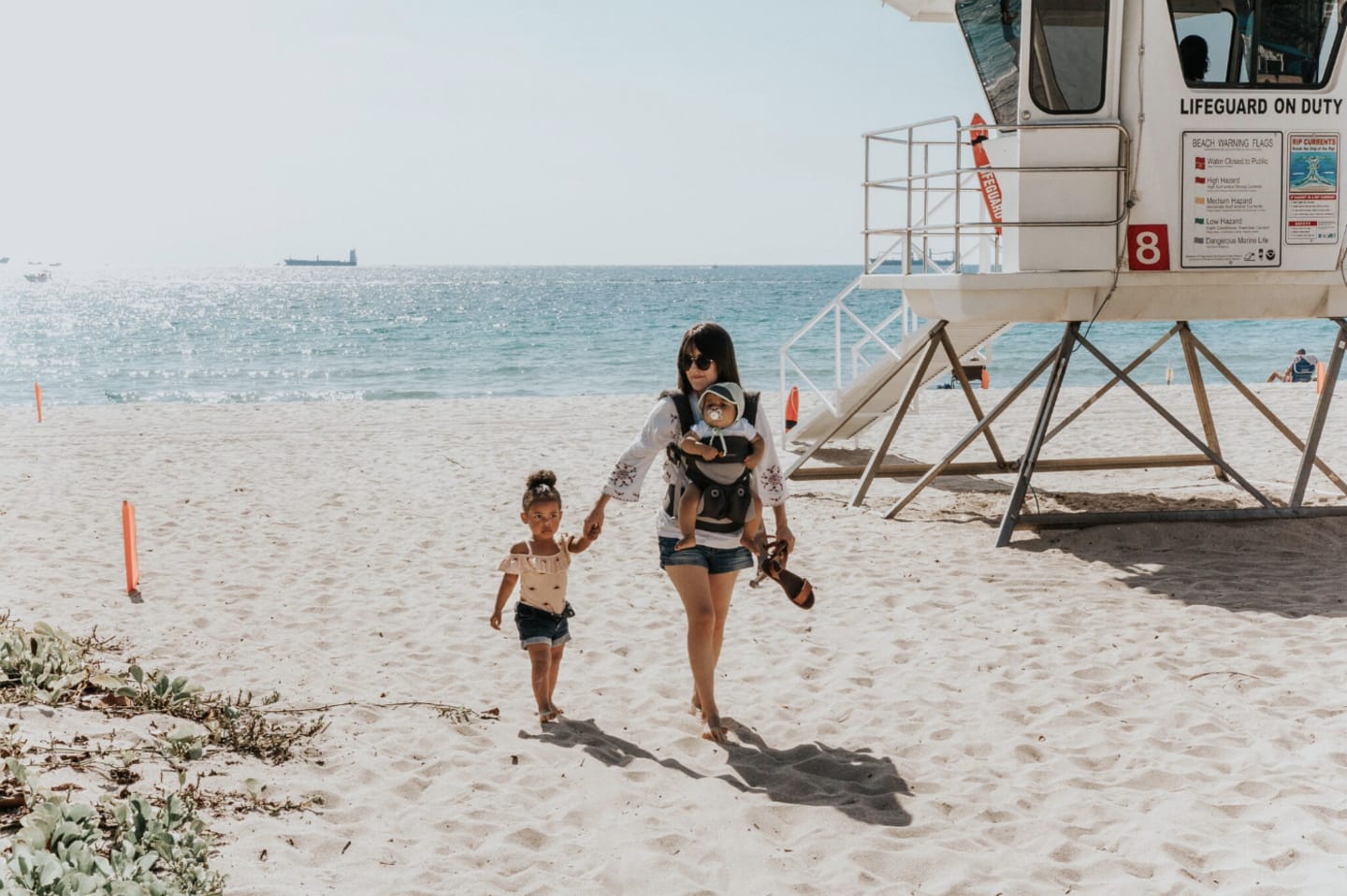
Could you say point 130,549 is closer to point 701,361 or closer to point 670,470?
point 670,470

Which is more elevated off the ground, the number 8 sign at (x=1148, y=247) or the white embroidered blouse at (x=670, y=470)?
the number 8 sign at (x=1148, y=247)

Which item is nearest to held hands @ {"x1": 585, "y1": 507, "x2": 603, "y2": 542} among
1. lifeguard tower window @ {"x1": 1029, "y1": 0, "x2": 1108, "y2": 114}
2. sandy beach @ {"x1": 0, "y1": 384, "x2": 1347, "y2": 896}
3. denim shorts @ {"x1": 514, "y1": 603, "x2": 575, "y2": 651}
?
denim shorts @ {"x1": 514, "y1": 603, "x2": 575, "y2": 651}

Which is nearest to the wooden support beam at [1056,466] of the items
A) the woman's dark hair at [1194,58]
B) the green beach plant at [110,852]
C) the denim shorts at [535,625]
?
the woman's dark hair at [1194,58]

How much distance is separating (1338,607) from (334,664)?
6.70 metres

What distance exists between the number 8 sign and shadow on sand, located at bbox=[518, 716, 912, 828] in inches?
225

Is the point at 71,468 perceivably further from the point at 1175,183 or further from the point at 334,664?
the point at 1175,183

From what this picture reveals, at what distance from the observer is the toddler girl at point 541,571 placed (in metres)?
6.01

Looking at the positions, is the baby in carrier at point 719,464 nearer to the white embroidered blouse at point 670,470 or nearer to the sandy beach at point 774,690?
the white embroidered blouse at point 670,470

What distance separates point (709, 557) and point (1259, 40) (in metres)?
7.31

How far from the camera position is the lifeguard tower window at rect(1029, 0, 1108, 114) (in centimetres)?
1009

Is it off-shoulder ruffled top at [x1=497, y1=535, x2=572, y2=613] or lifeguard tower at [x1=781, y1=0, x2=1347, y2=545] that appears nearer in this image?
off-shoulder ruffled top at [x1=497, y1=535, x2=572, y2=613]

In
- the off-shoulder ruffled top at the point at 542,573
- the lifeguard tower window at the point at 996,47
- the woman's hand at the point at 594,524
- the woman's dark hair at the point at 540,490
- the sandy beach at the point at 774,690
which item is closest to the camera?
the sandy beach at the point at 774,690

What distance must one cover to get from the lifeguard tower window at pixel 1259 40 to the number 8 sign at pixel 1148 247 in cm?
118

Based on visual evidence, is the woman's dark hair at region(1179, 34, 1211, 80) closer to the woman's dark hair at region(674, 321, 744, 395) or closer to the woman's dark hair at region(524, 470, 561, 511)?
the woman's dark hair at region(674, 321, 744, 395)
